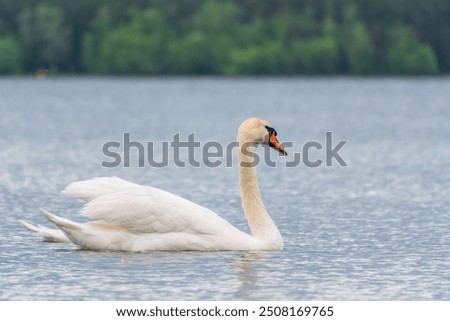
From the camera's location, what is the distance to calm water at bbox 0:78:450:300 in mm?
16906

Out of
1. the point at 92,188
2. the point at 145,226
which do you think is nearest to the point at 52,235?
the point at 92,188

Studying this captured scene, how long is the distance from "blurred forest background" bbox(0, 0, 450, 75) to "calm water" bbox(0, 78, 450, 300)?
9760 cm

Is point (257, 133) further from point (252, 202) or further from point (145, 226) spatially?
point (145, 226)

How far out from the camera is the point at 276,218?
23391 millimetres

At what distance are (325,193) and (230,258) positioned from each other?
29.4ft

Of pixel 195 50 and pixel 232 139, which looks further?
pixel 195 50

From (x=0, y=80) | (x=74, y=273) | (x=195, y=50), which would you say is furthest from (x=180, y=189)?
(x=0, y=80)

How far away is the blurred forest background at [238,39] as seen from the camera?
525ft

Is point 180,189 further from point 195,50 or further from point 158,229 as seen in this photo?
point 195,50

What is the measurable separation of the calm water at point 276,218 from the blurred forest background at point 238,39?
9760 cm

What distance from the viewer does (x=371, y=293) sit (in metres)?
16.5

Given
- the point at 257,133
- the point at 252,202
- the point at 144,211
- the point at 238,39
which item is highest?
the point at 238,39

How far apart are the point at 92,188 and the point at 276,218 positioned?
4870mm
